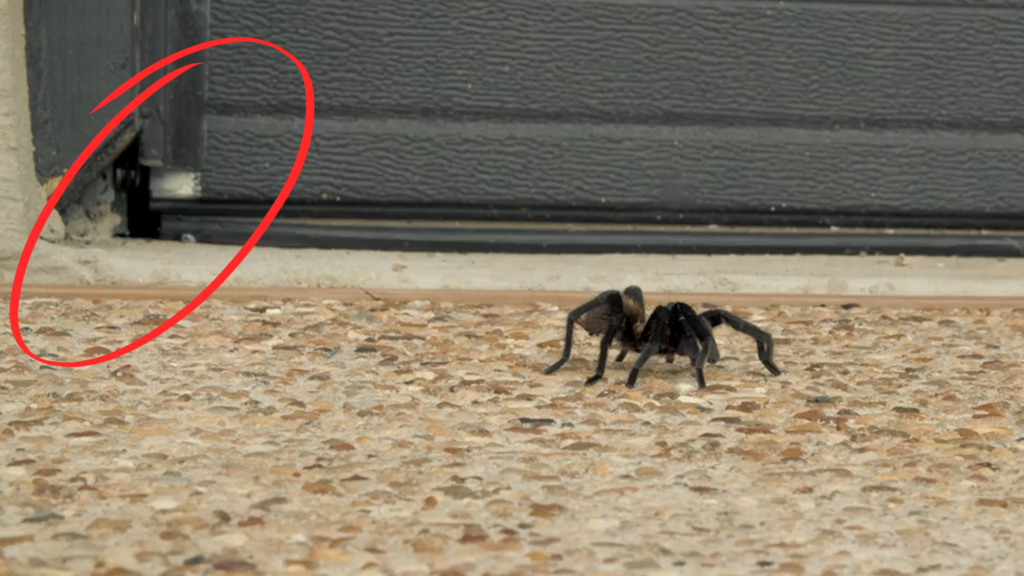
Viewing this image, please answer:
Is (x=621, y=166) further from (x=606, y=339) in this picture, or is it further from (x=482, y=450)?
(x=482, y=450)

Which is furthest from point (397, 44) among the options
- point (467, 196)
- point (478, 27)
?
point (467, 196)

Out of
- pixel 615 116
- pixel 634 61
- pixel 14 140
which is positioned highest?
pixel 634 61

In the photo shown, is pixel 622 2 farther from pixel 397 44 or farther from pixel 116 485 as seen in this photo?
pixel 116 485

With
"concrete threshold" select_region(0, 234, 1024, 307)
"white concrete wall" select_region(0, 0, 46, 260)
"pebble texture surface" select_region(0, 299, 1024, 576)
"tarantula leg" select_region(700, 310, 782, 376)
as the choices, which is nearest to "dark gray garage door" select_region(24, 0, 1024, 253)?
"concrete threshold" select_region(0, 234, 1024, 307)

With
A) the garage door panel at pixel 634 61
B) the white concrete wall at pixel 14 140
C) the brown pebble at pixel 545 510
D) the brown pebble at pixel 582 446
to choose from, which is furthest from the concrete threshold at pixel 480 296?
the brown pebble at pixel 545 510

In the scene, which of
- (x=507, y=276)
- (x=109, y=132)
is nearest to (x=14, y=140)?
(x=109, y=132)

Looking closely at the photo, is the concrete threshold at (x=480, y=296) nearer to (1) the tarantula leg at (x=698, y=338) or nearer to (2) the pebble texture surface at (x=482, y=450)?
(2) the pebble texture surface at (x=482, y=450)
